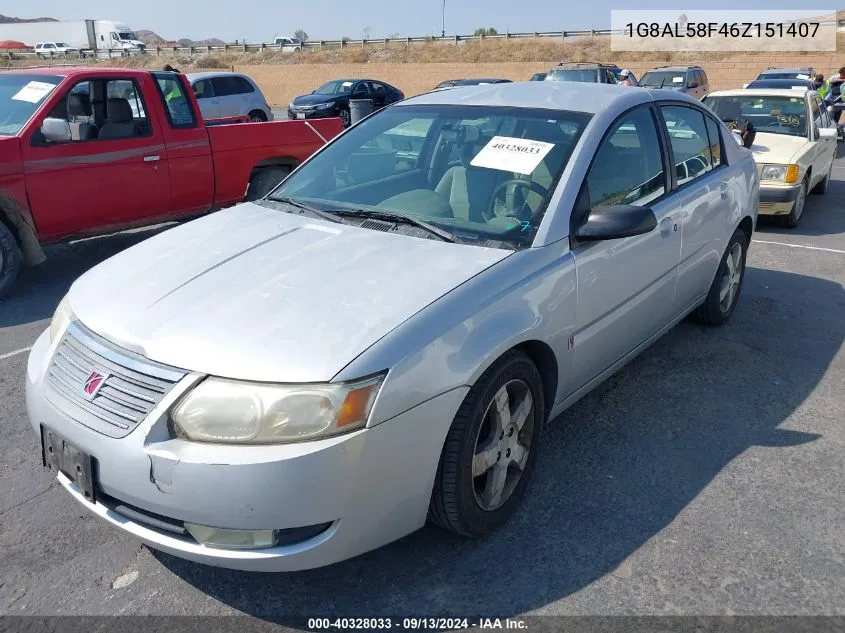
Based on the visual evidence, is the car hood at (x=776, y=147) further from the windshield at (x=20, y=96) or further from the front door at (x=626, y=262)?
the windshield at (x=20, y=96)

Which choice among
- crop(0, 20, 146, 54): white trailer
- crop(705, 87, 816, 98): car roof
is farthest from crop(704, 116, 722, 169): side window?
crop(0, 20, 146, 54): white trailer

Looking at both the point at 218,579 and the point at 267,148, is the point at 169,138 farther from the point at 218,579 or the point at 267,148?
the point at 218,579

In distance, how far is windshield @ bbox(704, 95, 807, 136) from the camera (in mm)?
9352

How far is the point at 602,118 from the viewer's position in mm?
3613

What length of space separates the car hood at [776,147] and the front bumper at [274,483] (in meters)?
7.13

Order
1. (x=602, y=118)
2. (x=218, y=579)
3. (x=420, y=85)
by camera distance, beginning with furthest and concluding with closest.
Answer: (x=420, y=85)
(x=602, y=118)
(x=218, y=579)

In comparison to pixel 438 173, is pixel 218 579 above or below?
below

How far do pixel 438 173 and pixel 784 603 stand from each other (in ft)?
7.73

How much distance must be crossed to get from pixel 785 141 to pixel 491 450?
25.5 ft

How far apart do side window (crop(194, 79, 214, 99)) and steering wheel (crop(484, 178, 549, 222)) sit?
1623 centimetres

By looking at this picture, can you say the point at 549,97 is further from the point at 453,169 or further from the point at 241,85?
the point at 241,85

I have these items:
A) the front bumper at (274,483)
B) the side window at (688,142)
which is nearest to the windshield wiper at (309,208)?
the front bumper at (274,483)

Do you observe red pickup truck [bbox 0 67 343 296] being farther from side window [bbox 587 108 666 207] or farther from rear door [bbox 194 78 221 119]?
rear door [bbox 194 78 221 119]

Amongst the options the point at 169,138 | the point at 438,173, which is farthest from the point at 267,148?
the point at 438,173
